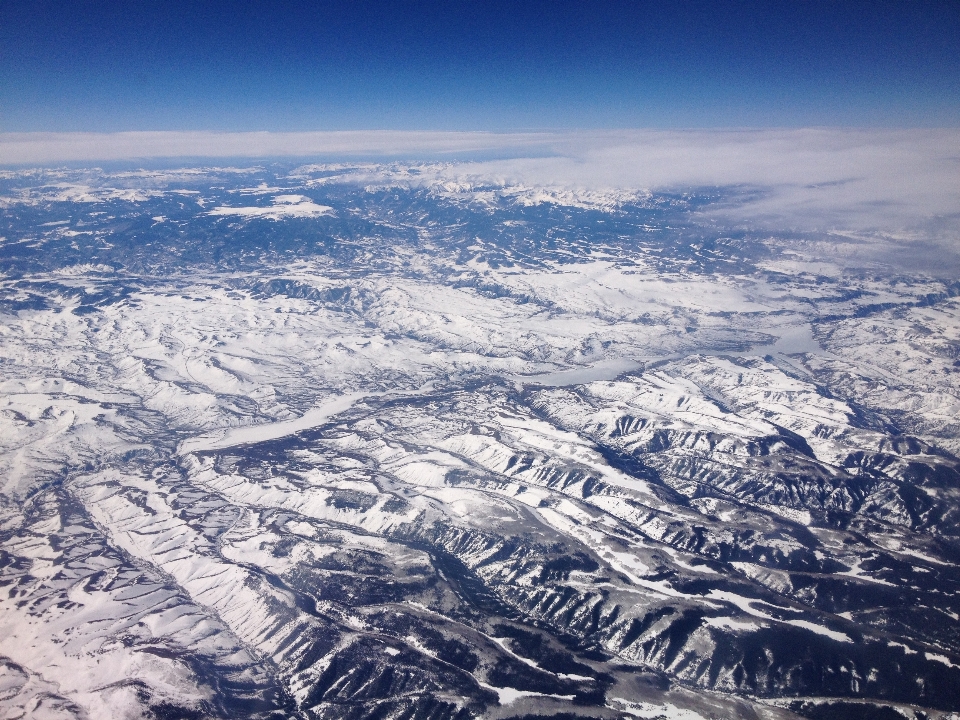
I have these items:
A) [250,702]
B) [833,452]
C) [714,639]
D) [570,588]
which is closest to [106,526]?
[250,702]

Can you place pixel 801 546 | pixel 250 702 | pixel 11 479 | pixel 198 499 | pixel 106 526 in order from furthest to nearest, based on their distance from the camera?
pixel 11 479, pixel 198 499, pixel 106 526, pixel 801 546, pixel 250 702

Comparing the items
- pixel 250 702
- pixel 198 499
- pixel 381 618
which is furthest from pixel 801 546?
pixel 198 499

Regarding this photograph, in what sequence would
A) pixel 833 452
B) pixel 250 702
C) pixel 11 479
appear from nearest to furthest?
pixel 250 702
pixel 11 479
pixel 833 452

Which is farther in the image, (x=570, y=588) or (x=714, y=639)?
(x=570, y=588)

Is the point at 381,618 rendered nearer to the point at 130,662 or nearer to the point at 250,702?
the point at 250,702

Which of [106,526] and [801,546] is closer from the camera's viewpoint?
[801,546]

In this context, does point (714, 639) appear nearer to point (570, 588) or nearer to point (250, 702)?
point (570, 588)

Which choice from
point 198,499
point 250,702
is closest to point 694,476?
point 250,702

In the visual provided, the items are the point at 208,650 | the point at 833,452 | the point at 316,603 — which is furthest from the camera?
the point at 833,452

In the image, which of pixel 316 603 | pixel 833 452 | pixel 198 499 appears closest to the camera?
pixel 316 603
